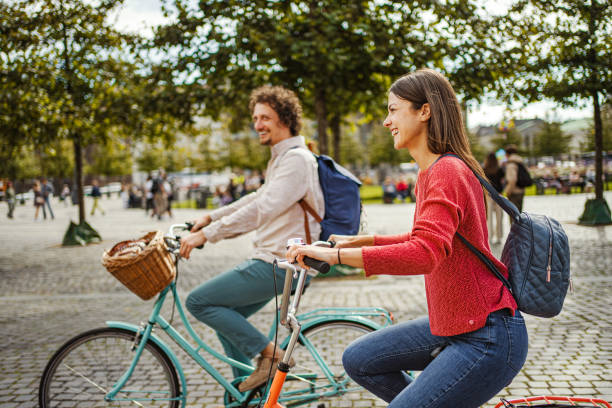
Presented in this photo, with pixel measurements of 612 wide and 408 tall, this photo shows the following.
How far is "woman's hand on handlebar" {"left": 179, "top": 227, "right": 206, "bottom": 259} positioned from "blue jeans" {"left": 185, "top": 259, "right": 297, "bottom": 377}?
0.67 ft

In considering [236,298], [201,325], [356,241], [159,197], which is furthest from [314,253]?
[159,197]

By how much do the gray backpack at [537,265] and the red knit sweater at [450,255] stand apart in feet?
0.13

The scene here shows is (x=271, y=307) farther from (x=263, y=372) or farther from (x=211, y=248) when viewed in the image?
(x=211, y=248)

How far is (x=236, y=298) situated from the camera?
9.52 ft

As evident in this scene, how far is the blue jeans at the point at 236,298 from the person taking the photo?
2.89m

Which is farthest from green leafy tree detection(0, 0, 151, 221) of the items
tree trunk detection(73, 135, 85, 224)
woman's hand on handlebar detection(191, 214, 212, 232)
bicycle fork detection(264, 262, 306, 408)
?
bicycle fork detection(264, 262, 306, 408)

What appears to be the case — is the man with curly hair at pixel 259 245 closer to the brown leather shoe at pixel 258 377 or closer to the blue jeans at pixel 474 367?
the brown leather shoe at pixel 258 377

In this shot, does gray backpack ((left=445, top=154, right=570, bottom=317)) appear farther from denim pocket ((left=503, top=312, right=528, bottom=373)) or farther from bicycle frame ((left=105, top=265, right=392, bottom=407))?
bicycle frame ((left=105, top=265, right=392, bottom=407))

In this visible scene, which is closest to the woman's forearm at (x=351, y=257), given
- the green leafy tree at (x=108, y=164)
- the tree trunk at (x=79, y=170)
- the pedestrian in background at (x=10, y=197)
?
the tree trunk at (x=79, y=170)

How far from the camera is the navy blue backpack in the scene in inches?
114

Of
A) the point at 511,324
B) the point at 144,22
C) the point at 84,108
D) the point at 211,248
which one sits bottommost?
the point at 211,248

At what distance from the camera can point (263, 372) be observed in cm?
294

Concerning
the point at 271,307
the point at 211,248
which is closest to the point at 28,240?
the point at 211,248

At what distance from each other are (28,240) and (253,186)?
14.1 meters
